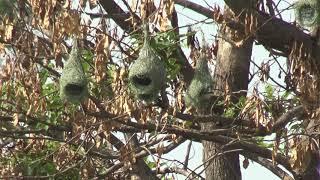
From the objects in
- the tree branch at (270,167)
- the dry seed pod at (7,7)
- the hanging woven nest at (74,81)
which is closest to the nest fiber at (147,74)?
the hanging woven nest at (74,81)

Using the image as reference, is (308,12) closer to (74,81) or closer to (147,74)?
(147,74)

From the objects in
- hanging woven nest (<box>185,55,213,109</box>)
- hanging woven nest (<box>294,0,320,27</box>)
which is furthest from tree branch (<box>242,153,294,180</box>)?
hanging woven nest (<box>294,0,320,27</box>)

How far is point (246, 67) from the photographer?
5.95 metres

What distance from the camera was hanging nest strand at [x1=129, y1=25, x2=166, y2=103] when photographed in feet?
13.9

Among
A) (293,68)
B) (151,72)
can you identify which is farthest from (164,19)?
(293,68)

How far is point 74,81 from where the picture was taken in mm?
4293

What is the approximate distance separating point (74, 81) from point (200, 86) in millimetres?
719

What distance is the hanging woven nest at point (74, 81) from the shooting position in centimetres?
429

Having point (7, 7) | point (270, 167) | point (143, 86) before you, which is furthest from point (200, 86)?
point (270, 167)

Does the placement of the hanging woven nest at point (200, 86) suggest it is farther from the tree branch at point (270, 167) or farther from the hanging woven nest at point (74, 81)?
the tree branch at point (270, 167)

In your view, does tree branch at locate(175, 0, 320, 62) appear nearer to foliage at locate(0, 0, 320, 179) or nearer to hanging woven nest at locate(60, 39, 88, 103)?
foliage at locate(0, 0, 320, 179)

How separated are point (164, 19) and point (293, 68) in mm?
1007

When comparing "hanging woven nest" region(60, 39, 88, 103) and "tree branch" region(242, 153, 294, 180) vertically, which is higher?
"hanging woven nest" region(60, 39, 88, 103)

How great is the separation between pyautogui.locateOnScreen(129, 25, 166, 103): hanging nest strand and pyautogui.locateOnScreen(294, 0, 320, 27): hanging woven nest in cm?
88
